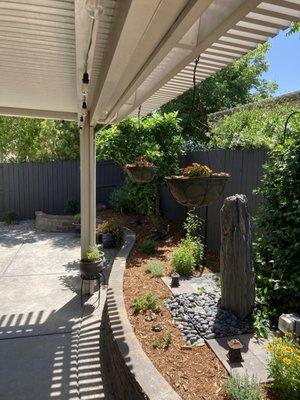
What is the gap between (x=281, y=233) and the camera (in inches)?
163

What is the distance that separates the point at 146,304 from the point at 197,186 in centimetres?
188

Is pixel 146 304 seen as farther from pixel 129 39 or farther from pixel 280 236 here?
pixel 129 39

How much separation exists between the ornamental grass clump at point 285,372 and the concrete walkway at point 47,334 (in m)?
1.60

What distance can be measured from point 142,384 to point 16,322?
272cm

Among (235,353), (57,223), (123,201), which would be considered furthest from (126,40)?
(57,223)

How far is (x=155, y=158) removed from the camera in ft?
24.9

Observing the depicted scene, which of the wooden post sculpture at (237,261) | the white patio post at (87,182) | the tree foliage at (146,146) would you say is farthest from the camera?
the tree foliage at (146,146)

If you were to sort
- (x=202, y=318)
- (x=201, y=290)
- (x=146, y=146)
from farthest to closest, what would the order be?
(x=146, y=146) < (x=201, y=290) < (x=202, y=318)

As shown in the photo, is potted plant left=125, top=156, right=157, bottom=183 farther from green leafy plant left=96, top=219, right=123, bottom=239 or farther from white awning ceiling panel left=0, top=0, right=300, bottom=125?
green leafy plant left=96, top=219, right=123, bottom=239

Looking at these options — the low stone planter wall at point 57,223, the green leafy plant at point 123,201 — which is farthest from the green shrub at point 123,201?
the low stone planter wall at point 57,223

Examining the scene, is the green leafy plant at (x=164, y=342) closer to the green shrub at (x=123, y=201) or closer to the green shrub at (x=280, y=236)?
the green shrub at (x=280, y=236)

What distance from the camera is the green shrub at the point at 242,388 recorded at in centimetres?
254

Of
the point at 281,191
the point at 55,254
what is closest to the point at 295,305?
the point at 281,191

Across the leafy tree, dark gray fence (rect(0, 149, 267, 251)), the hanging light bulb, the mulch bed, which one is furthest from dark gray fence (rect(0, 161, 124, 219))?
the hanging light bulb
